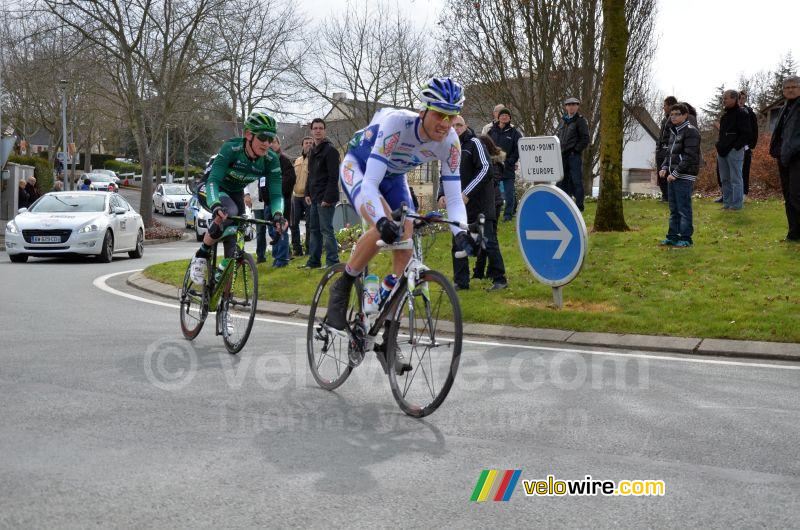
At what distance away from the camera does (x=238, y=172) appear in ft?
29.5

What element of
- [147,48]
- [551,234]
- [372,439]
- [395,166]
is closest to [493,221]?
[551,234]

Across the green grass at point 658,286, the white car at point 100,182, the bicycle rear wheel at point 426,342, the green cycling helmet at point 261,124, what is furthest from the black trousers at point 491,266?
the white car at point 100,182

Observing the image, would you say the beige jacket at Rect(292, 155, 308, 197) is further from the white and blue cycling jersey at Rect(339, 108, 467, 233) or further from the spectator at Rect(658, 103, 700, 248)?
the white and blue cycling jersey at Rect(339, 108, 467, 233)

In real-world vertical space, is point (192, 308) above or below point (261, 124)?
below

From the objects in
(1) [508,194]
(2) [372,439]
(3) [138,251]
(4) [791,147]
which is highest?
(4) [791,147]

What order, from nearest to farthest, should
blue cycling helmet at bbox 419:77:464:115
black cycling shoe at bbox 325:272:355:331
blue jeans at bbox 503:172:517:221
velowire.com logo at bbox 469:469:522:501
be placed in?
velowire.com logo at bbox 469:469:522:501 → blue cycling helmet at bbox 419:77:464:115 → black cycling shoe at bbox 325:272:355:331 → blue jeans at bbox 503:172:517:221

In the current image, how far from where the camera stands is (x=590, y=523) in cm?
411

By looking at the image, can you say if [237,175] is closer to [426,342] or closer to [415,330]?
[415,330]

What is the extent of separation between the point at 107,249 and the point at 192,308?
12896mm

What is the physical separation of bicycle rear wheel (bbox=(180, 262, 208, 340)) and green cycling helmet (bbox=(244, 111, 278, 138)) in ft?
5.09

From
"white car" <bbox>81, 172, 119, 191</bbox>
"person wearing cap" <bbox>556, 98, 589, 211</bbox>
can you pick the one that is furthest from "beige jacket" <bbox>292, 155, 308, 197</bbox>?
"white car" <bbox>81, 172, 119, 191</bbox>

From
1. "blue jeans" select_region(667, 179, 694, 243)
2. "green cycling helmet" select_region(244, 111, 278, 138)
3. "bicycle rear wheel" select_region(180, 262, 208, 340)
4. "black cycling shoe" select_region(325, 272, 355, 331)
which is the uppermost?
"green cycling helmet" select_region(244, 111, 278, 138)

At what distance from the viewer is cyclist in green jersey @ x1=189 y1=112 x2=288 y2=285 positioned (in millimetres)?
8633

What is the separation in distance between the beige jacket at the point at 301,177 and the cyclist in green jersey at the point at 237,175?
6991 millimetres
